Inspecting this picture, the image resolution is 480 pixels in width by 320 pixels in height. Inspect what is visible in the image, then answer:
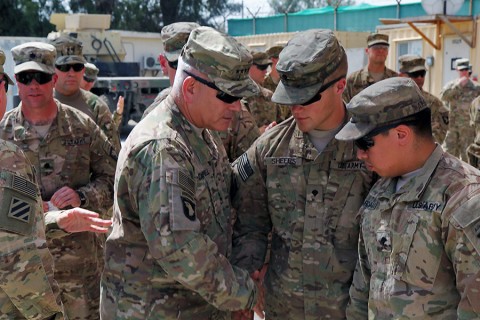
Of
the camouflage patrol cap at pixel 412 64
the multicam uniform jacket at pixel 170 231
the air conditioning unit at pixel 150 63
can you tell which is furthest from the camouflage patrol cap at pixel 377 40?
the air conditioning unit at pixel 150 63

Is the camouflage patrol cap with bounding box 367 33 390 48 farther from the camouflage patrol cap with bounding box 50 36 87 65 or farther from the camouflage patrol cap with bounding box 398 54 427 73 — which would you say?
the camouflage patrol cap with bounding box 50 36 87 65

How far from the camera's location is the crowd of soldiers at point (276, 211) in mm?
2262

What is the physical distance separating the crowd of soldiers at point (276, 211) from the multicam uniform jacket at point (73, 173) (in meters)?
0.95

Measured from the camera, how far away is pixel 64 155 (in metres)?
4.04

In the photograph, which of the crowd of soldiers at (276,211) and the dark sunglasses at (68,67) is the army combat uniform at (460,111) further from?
the crowd of soldiers at (276,211)

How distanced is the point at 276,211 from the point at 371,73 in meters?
3.85

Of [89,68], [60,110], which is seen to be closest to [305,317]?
[60,110]

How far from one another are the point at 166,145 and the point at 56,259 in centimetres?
193

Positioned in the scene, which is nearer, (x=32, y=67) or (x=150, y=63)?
(x=32, y=67)

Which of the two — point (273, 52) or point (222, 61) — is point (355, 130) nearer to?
point (222, 61)

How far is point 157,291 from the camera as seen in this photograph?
253 cm

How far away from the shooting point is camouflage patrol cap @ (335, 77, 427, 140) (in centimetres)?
229

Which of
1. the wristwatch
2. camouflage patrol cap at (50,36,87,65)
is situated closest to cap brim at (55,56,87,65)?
camouflage patrol cap at (50,36,87,65)

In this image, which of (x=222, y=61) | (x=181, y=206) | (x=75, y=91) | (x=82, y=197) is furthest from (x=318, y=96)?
(x=75, y=91)
